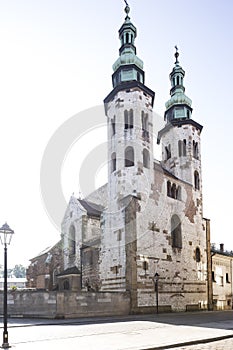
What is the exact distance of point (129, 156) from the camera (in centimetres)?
3628

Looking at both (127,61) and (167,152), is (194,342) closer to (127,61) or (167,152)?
(127,61)

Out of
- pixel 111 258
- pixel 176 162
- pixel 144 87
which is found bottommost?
pixel 111 258

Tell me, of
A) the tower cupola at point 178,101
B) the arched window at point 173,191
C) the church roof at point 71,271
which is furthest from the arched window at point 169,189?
the church roof at point 71,271

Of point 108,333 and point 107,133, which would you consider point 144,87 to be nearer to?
point 107,133

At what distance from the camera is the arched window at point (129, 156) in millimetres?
35875

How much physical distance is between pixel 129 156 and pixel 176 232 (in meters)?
9.30

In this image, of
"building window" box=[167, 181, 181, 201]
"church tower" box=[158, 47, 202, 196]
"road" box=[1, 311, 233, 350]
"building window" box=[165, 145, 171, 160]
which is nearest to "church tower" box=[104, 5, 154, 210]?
"building window" box=[167, 181, 181, 201]

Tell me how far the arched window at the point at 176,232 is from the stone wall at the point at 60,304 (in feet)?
37.8

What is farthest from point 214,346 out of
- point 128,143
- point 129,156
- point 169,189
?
point 169,189

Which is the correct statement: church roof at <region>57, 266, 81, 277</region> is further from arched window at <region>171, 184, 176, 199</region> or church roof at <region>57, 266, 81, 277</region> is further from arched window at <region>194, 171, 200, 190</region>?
arched window at <region>194, 171, 200, 190</region>

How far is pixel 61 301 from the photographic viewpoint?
25656 millimetres

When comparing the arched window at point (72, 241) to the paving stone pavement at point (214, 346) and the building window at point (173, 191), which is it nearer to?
the building window at point (173, 191)

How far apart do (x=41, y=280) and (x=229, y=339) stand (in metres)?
34.7

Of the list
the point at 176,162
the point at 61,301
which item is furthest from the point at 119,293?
the point at 176,162
